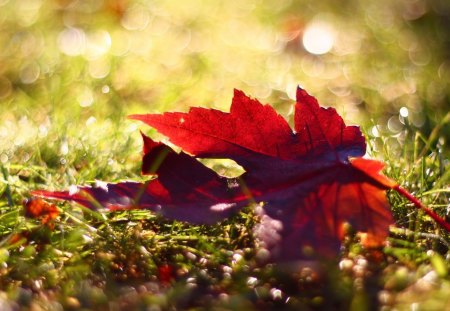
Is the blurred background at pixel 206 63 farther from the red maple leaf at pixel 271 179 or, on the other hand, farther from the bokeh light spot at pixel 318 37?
the red maple leaf at pixel 271 179

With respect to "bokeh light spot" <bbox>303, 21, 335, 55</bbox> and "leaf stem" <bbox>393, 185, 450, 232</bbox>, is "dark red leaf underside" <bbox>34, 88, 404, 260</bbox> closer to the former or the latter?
"leaf stem" <bbox>393, 185, 450, 232</bbox>

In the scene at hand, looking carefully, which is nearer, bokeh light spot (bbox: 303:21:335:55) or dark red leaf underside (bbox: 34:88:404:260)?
dark red leaf underside (bbox: 34:88:404:260)

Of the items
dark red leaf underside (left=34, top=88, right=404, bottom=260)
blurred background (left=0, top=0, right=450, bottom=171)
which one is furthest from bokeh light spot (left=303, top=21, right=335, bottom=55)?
dark red leaf underside (left=34, top=88, right=404, bottom=260)

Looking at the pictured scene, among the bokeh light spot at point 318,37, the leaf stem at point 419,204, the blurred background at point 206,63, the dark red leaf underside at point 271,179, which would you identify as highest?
the bokeh light spot at point 318,37

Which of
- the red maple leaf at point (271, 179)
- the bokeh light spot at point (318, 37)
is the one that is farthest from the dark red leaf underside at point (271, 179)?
the bokeh light spot at point (318, 37)

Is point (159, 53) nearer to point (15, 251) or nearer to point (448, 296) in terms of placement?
point (15, 251)

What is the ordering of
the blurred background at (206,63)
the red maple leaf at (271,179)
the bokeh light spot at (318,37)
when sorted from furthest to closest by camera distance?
the bokeh light spot at (318,37) → the blurred background at (206,63) → the red maple leaf at (271,179)

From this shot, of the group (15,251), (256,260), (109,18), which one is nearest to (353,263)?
(256,260)
